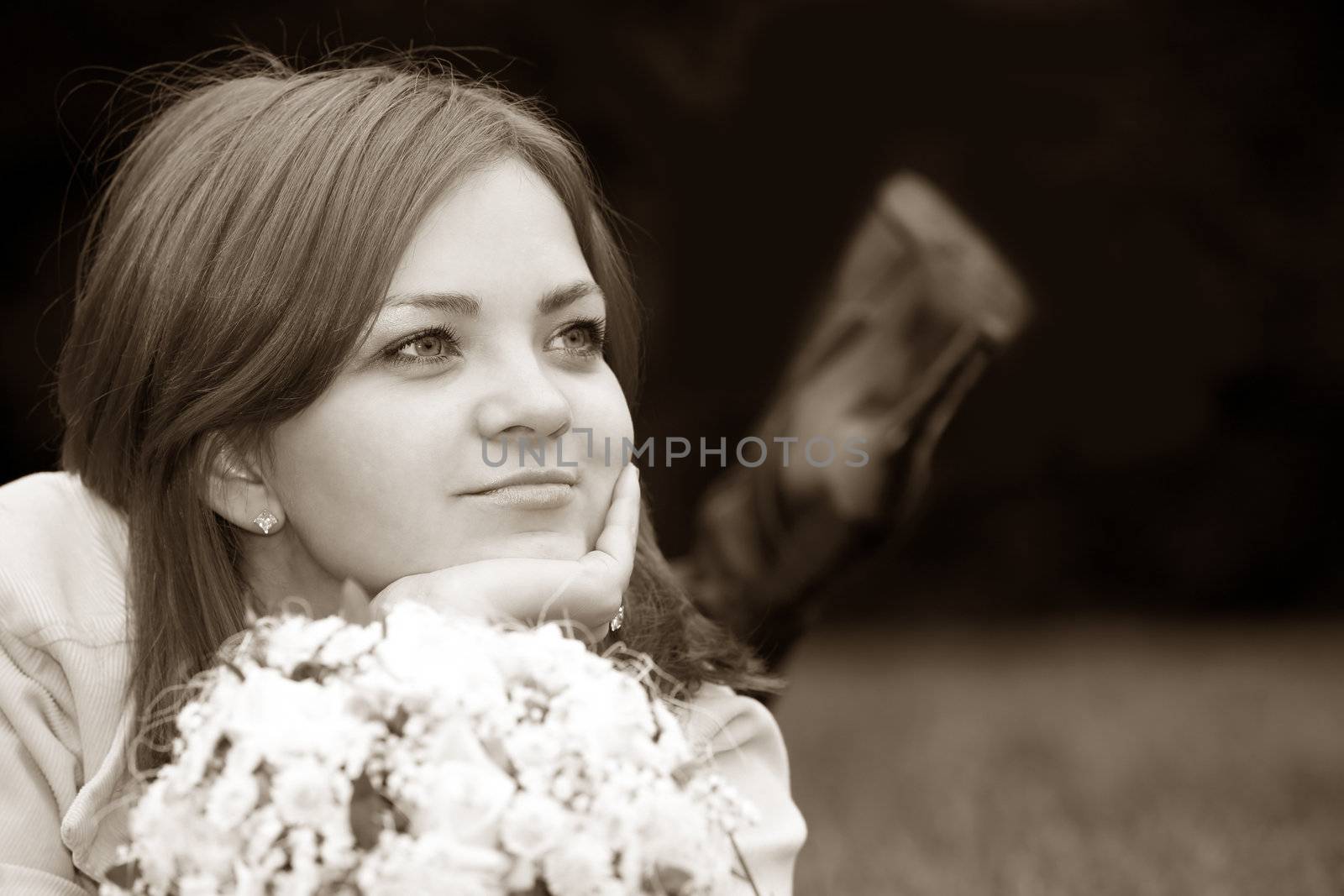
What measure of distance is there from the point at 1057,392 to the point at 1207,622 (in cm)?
168

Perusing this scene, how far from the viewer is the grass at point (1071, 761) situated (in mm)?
3258

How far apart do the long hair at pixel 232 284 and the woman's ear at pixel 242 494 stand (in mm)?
23

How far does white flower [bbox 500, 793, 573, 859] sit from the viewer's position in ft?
4.77

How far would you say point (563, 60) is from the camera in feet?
21.7

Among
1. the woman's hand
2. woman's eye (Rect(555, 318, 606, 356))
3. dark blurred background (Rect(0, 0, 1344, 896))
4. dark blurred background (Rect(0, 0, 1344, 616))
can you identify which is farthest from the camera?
dark blurred background (Rect(0, 0, 1344, 616))

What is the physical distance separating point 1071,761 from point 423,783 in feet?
12.4

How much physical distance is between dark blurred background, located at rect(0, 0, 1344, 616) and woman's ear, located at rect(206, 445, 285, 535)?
4.98 metres

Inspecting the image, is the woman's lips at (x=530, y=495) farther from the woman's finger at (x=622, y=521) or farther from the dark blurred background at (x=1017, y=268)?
the dark blurred background at (x=1017, y=268)

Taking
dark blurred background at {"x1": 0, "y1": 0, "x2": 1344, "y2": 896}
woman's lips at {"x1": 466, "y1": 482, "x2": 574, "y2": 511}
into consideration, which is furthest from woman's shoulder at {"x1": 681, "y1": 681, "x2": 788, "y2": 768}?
dark blurred background at {"x1": 0, "y1": 0, "x2": 1344, "y2": 896}

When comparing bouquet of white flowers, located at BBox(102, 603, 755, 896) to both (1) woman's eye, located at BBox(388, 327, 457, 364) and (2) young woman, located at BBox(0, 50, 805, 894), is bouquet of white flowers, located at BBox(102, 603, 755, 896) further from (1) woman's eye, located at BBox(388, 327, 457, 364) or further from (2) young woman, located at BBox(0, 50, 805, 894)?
(1) woman's eye, located at BBox(388, 327, 457, 364)

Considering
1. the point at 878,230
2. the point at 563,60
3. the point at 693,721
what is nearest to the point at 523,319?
the point at 693,721

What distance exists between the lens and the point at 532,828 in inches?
57.3

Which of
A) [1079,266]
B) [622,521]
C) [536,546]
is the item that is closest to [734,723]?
[622,521]

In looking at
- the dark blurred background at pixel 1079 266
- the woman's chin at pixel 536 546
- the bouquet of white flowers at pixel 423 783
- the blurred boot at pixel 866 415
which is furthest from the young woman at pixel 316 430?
the dark blurred background at pixel 1079 266
